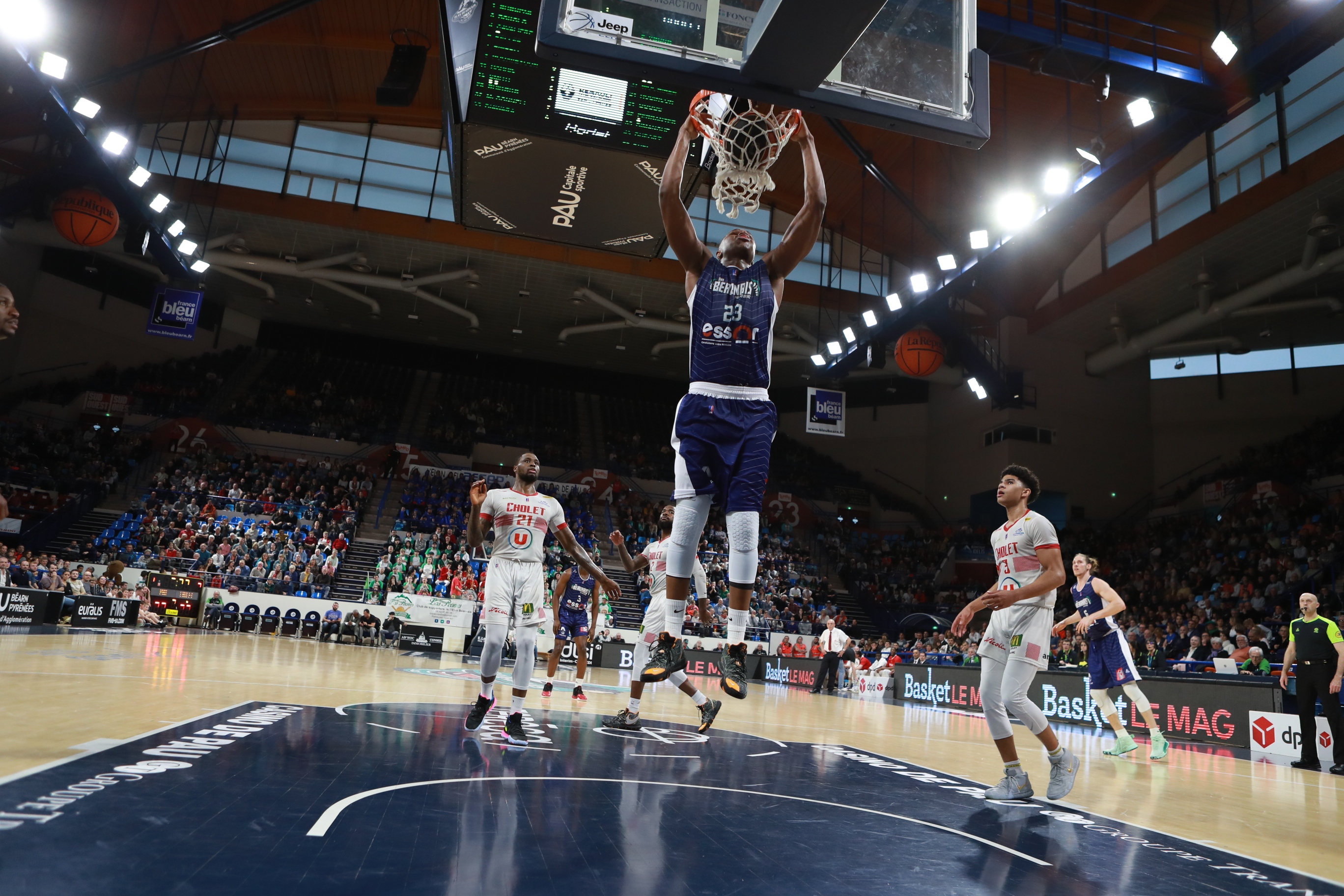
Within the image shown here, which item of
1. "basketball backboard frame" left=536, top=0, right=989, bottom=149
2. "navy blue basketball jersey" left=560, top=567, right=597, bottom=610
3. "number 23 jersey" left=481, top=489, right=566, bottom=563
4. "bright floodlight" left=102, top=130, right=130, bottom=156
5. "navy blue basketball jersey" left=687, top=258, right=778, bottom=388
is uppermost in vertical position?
"bright floodlight" left=102, top=130, right=130, bottom=156

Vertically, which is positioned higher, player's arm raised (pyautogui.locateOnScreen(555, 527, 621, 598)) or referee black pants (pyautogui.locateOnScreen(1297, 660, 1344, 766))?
player's arm raised (pyautogui.locateOnScreen(555, 527, 621, 598))

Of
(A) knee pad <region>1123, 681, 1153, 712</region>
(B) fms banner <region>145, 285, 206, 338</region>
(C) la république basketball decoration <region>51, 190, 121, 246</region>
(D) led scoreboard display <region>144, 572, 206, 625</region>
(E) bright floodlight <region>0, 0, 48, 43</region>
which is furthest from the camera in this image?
(B) fms banner <region>145, 285, 206, 338</region>

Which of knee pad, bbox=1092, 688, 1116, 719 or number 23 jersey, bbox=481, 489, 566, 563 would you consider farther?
knee pad, bbox=1092, 688, 1116, 719

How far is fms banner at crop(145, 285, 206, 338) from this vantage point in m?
24.0

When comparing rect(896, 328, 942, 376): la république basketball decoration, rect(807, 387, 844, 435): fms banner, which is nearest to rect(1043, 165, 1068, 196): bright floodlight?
rect(896, 328, 942, 376): la république basketball decoration

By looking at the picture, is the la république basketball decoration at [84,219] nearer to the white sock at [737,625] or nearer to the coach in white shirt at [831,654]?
the coach in white shirt at [831,654]

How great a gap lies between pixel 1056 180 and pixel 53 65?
69.1 ft

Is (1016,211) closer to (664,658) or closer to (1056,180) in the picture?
(1056,180)

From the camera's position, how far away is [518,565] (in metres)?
7.43

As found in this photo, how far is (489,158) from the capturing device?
1000 centimetres

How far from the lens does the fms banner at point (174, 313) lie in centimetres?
2405

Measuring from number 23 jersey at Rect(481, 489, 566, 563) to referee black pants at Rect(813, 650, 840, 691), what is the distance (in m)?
14.0

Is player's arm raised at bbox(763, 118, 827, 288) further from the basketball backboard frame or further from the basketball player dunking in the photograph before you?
the basketball backboard frame

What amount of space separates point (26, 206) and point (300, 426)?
1278cm
